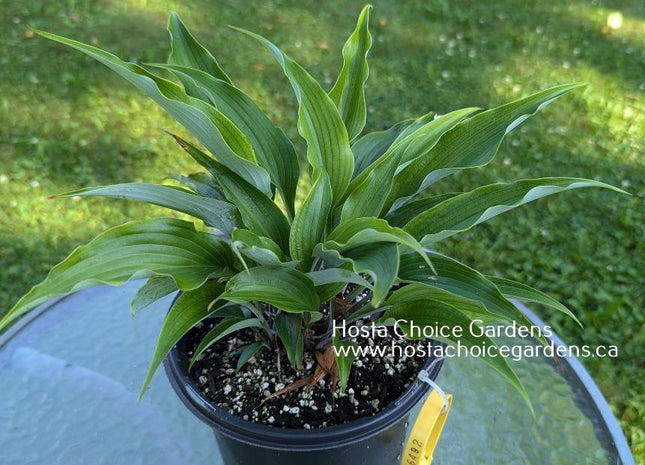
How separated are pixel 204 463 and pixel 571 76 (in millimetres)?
1928

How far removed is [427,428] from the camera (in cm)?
82

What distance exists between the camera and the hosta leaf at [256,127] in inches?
29.4

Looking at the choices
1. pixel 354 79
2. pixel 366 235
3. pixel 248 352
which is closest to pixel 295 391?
pixel 248 352

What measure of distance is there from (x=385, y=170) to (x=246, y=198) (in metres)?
0.16

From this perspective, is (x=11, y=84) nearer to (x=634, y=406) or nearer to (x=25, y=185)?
(x=25, y=185)

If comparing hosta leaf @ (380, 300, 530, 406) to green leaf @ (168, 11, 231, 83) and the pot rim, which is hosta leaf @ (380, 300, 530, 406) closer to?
the pot rim

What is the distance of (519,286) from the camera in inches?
28.4

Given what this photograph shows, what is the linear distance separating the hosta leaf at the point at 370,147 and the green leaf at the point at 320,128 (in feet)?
0.34

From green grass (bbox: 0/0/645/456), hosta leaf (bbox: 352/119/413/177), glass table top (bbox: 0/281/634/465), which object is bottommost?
glass table top (bbox: 0/281/634/465)

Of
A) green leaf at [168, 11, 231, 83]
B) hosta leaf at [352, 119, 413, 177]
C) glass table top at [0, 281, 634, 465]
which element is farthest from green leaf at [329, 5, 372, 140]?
glass table top at [0, 281, 634, 465]

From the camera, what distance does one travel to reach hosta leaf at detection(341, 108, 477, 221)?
71cm

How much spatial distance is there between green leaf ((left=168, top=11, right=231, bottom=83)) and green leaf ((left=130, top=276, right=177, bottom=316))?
26 centimetres

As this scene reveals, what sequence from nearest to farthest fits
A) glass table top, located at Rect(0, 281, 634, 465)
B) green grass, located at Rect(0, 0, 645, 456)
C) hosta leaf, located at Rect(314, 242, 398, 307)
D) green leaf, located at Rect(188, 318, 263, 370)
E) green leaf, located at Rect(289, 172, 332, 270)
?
hosta leaf, located at Rect(314, 242, 398, 307), green leaf, located at Rect(289, 172, 332, 270), green leaf, located at Rect(188, 318, 263, 370), glass table top, located at Rect(0, 281, 634, 465), green grass, located at Rect(0, 0, 645, 456)

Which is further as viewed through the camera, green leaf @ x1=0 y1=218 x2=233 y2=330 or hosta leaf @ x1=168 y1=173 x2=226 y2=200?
hosta leaf @ x1=168 y1=173 x2=226 y2=200
